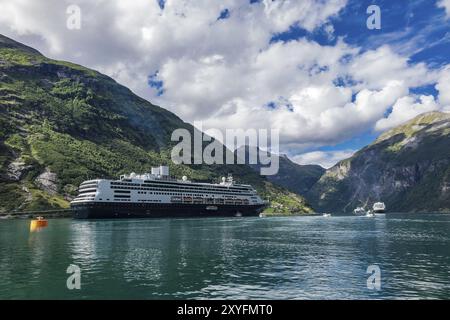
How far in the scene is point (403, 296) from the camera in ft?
130

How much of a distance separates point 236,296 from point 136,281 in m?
13.3

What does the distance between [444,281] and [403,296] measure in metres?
10.5

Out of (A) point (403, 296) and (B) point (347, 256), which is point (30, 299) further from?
(B) point (347, 256)
